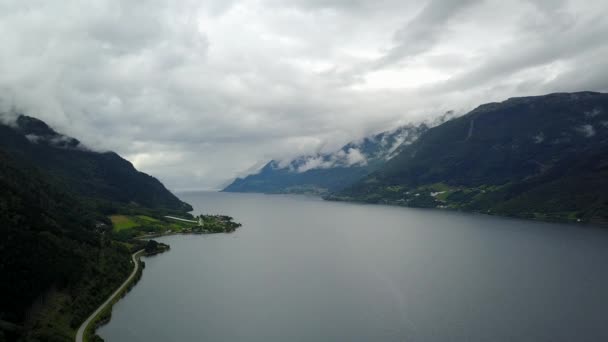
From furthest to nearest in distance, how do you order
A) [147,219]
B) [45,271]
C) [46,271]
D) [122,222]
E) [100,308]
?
1. [147,219]
2. [122,222]
3. [100,308]
4. [46,271]
5. [45,271]

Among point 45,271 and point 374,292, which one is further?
point 374,292

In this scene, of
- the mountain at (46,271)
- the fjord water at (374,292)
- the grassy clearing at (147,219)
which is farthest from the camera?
the grassy clearing at (147,219)

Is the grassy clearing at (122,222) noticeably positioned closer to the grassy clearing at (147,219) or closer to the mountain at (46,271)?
the grassy clearing at (147,219)

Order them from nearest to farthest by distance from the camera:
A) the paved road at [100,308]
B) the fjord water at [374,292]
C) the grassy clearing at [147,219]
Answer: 1. the paved road at [100,308]
2. the fjord water at [374,292]
3. the grassy clearing at [147,219]

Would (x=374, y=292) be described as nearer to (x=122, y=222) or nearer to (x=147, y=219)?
(x=122, y=222)

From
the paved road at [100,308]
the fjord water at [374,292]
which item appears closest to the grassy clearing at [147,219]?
the fjord water at [374,292]

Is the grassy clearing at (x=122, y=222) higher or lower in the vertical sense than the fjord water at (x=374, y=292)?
higher

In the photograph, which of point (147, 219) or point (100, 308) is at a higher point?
point (147, 219)

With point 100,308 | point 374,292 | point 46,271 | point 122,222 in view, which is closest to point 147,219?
point 122,222

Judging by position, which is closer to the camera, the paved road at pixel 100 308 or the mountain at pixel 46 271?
the mountain at pixel 46 271
